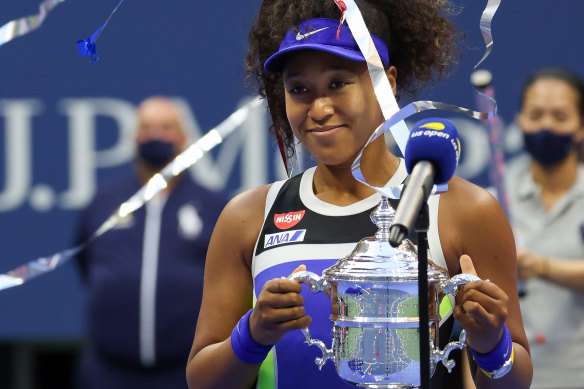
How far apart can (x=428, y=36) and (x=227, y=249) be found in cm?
54

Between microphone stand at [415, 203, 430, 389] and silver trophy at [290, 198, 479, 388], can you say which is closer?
microphone stand at [415, 203, 430, 389]

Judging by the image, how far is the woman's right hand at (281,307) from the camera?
1.48 meters

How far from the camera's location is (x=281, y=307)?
149 cm

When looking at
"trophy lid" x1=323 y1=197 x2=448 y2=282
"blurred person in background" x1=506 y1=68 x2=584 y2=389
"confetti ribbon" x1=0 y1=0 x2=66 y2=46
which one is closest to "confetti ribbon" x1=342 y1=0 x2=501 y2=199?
"trophy lid" x1=323 y1=197 x2=448 y2=282

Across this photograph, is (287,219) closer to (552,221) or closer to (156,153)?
(552,221)

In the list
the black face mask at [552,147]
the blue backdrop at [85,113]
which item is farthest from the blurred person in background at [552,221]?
the blue backdrop at [85,113]

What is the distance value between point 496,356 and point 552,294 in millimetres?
1961

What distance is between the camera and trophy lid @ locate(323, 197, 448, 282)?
1447 millimetres

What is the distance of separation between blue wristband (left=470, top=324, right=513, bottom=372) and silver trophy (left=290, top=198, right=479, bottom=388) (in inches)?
2.4

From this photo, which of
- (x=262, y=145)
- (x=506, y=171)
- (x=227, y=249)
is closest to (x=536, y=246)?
(x=506, y=171)

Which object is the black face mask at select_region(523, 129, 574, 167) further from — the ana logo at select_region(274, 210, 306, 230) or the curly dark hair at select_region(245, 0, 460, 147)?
the ana logo at select_region(274, 210, 306, 230)

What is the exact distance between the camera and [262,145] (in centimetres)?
387

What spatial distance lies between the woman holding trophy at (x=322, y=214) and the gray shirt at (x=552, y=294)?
1583mm

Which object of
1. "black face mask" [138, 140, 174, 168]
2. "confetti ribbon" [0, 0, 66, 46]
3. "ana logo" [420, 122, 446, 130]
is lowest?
"ana logo" [420, 122, 446, 130]
